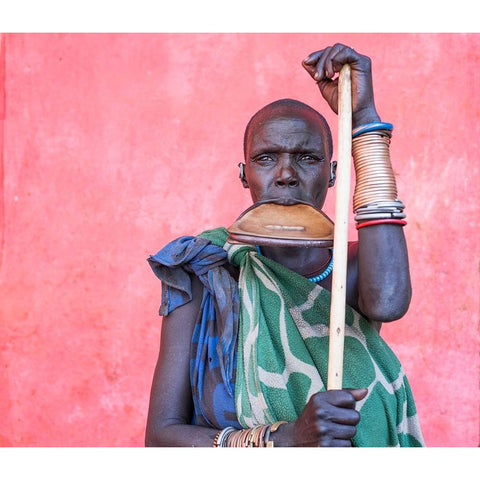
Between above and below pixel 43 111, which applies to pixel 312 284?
below

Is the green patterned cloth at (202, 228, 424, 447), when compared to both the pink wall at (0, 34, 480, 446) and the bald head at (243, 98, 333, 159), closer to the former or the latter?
the bald head at (243, 98, 333, 159)

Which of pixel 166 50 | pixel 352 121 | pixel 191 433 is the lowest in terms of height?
pixel 191 433

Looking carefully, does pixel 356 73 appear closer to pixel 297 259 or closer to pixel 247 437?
pixel 297 259

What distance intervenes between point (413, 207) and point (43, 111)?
76.8 inches

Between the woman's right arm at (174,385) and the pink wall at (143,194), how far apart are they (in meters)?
1.83

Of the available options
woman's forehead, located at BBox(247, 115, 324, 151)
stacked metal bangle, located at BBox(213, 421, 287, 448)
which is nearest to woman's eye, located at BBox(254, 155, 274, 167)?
woman's forehead, located at BBox(247, 115, 324, 151)

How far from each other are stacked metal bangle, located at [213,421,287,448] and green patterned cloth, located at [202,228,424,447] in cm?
7

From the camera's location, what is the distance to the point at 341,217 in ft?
6.81

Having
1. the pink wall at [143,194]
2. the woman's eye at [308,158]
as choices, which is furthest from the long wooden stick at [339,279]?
the pink wall at [143,194]

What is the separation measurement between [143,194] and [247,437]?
2374 millimetres

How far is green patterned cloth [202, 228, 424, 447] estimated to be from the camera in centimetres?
233

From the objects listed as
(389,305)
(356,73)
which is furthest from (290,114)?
(389,305)
